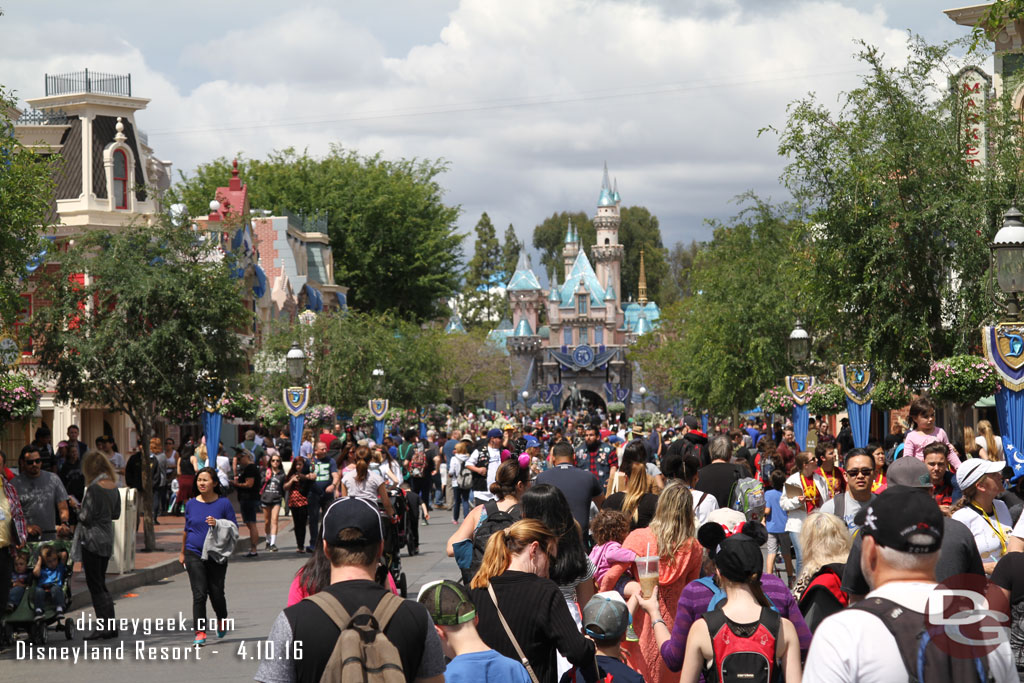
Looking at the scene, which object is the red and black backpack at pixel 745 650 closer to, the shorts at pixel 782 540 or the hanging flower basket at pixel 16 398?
the shorts at pixel 782 540

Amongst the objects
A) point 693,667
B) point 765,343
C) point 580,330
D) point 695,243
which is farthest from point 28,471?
point 695,243

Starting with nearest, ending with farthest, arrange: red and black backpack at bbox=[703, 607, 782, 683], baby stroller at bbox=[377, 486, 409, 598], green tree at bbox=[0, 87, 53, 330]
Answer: red and black backpack at bbox=[703, 607, 782, 683]
baby stroller at bbox=[377, 486, 409, 598]
green tree at bbox=[0, 87, 53, 330]

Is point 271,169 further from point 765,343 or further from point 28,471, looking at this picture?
point 28,471

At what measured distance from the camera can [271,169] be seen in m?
63.2

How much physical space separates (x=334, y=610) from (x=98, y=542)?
29.9 feet

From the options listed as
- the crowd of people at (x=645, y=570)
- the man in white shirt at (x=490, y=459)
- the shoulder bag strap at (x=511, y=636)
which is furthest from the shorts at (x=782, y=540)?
the shoulder bag strap at (x=511, y=636)

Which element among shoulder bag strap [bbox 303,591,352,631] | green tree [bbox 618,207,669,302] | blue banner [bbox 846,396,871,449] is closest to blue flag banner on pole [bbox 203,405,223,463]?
blue banner [bbox 846,396,871,449]

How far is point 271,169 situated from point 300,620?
198 feet

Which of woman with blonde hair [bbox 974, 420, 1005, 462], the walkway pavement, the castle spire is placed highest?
the castle spire

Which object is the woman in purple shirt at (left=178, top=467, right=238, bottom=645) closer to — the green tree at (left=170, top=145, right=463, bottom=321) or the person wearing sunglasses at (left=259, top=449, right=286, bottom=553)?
the person wearing sunglasses at (left=259, top=449, right=286, bottom=553)

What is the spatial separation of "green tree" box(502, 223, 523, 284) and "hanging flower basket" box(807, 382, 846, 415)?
115 meters

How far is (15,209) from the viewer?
1720cm

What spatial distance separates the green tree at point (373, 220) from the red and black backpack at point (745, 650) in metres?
54.8

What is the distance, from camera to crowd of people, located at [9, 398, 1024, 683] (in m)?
3.86
